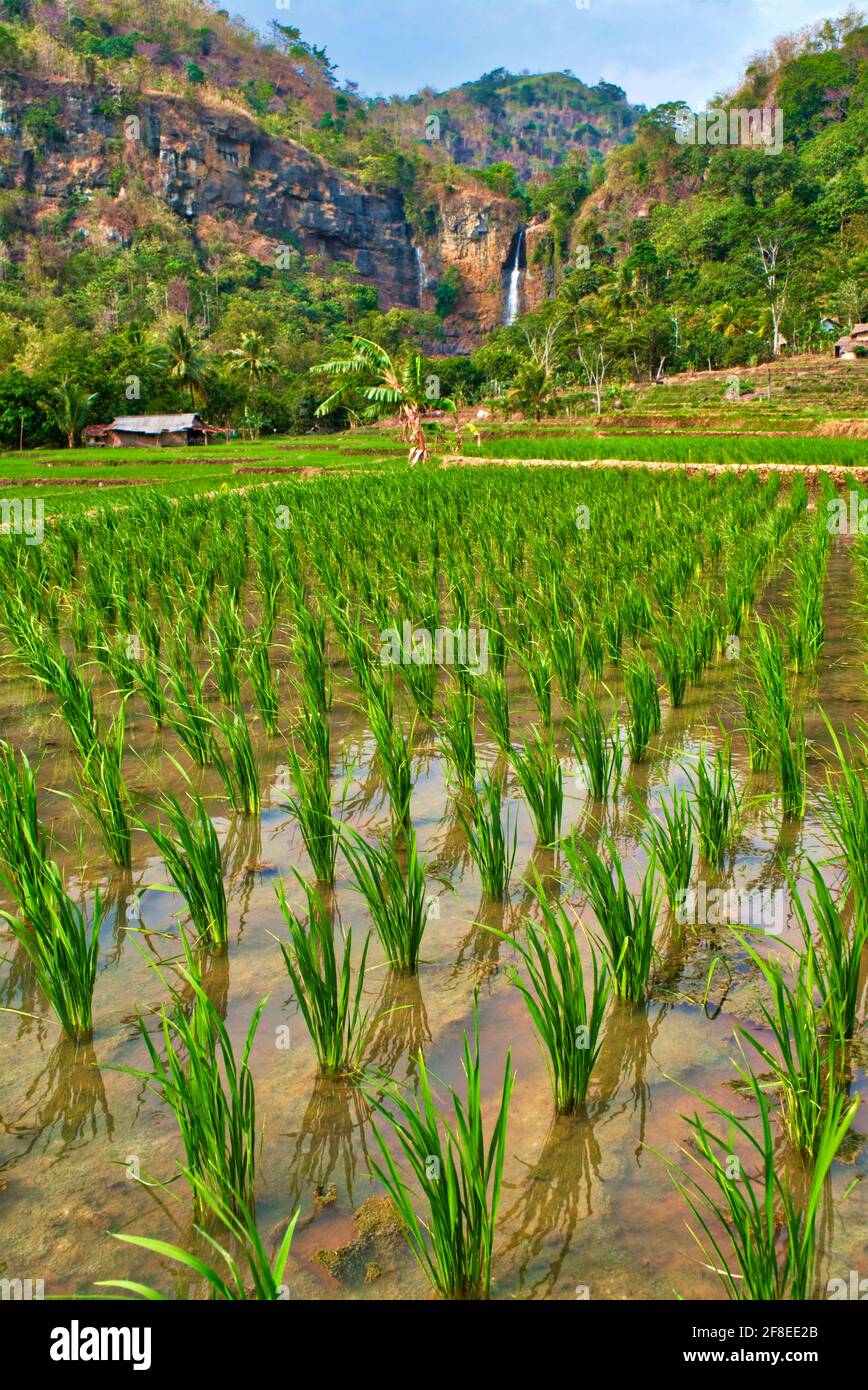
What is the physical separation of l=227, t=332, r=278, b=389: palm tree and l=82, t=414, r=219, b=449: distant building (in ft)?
44.4

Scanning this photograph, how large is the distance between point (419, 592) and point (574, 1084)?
5.25m

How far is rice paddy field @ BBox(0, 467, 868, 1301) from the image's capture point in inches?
69.6

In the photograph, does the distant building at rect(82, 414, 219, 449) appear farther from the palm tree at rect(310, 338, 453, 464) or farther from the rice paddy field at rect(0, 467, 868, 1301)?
the rice paddy field at rect(0, 467, 868, 1301)

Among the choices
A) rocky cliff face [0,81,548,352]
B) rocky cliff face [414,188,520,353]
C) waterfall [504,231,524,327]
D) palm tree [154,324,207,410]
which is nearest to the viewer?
palm tree [154,324,207,410]

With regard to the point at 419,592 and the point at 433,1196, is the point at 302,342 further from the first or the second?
the point at 433,1196

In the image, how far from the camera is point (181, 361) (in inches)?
1800

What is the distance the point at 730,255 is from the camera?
66375 millimetres

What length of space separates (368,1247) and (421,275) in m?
124

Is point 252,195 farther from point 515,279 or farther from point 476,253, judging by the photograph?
point 515,279

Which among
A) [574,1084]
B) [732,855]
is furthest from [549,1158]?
[732,855]

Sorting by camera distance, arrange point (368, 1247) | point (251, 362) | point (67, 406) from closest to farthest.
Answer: point (368, 1247) < point (67, 406) < point (251, 362)

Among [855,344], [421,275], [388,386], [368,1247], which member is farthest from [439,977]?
[421,275]

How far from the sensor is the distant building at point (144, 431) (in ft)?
128

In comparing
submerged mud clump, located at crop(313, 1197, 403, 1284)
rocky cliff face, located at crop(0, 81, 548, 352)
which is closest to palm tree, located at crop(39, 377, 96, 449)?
submerged mud clump, located at crop(313, 1197, 403, 1284)
